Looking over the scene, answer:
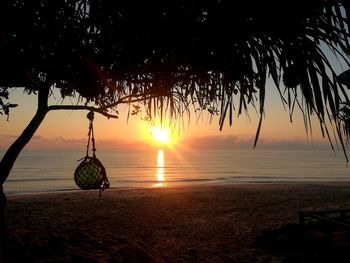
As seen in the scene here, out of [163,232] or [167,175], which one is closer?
[163,232]

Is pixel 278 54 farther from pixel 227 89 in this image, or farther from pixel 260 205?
pixel 260 205

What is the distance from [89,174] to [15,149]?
3.07 meters

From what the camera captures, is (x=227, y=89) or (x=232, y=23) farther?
(x=227, y=89)

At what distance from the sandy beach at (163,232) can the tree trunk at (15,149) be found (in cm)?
66

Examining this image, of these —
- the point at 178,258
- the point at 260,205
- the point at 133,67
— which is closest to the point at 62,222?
the point at 178,258

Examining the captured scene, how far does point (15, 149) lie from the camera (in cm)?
352

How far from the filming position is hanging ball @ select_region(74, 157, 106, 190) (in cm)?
644

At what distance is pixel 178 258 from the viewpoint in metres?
7.19

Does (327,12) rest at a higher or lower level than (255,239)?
higher

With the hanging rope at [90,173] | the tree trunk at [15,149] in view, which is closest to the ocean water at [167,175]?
the tree trunk at [15,149]

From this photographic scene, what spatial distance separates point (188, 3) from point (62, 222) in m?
11.4

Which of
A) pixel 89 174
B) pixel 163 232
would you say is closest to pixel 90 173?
pixel 89 174

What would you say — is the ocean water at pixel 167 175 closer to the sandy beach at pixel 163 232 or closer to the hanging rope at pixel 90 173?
the sandy beach at pixel 163 232

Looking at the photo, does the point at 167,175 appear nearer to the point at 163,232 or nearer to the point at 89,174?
the point at 163,232
